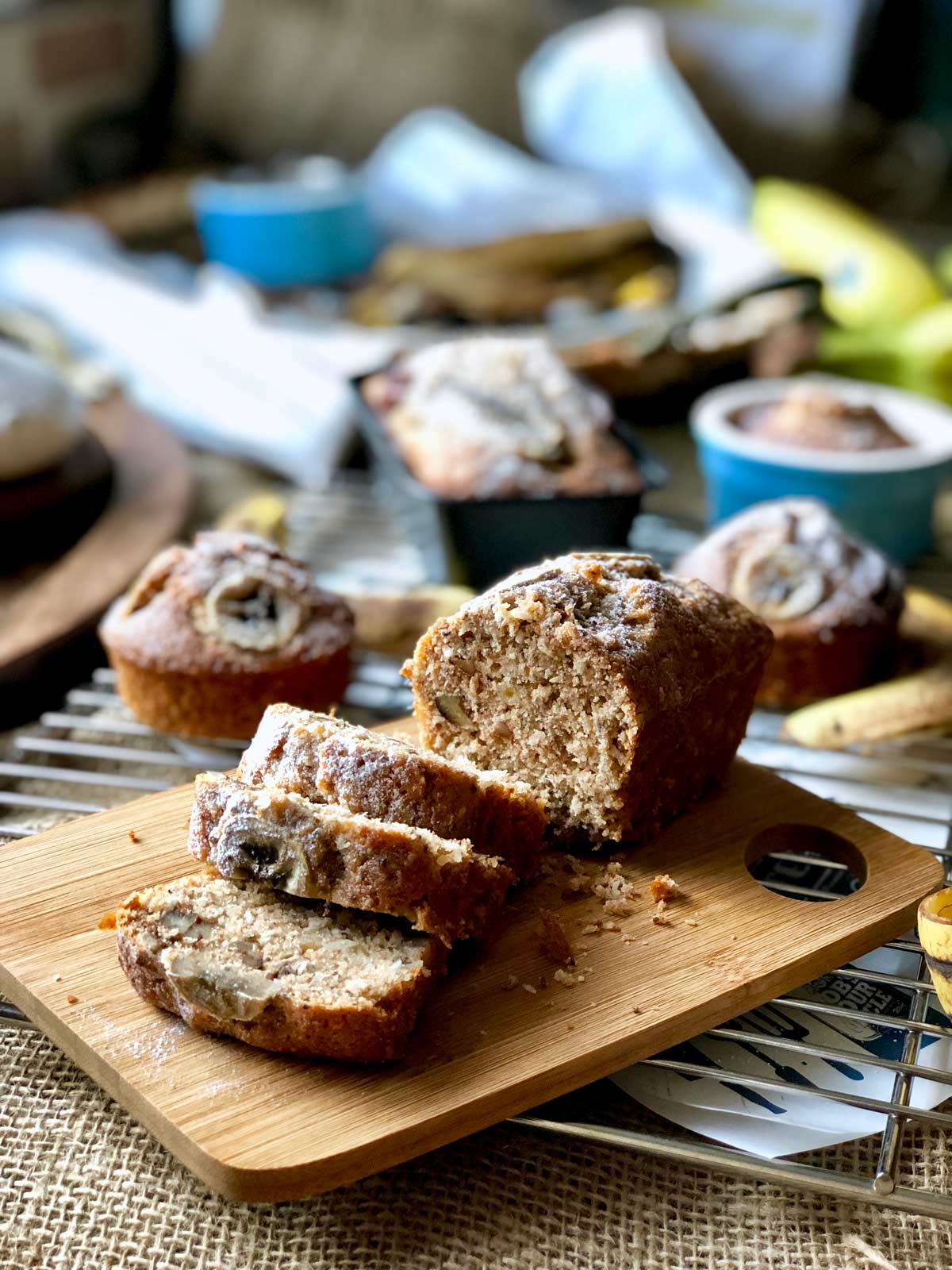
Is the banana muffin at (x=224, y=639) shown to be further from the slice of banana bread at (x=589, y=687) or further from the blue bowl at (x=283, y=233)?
the blue bowl at (x=283, y=233)

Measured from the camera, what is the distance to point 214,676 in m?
2.54

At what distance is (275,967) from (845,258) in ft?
13.6

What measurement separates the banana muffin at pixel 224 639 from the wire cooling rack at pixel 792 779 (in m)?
0.11

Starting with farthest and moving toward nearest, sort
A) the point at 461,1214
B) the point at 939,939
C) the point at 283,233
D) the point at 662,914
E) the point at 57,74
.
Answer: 1. the point at 57,74
2. the point at 283,233
3. the point at 662,914
4. the point at 939,939
5. the point at 461,1214

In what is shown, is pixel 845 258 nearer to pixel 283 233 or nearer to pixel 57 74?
pixel 283 233

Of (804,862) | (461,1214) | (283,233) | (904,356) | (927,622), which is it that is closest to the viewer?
(461,1214)

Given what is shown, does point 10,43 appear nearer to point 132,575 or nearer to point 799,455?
point 132,575

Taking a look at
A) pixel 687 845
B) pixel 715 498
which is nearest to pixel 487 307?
pixel 715 498

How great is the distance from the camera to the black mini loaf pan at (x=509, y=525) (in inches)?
119

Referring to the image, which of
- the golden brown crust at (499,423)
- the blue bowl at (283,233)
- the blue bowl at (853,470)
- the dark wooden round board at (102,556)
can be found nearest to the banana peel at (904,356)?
the blue bowl at (853,470)

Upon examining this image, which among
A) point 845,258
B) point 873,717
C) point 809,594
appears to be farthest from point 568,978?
point 845,258

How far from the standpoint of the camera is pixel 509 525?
3064mm

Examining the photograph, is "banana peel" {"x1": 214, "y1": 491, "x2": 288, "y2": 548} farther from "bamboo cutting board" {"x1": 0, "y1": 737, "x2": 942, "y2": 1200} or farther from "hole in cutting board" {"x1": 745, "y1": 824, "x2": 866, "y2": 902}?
"hole in cutting board" {"x1": 745, "y1": 824, "x2": 866, "y2": 902}

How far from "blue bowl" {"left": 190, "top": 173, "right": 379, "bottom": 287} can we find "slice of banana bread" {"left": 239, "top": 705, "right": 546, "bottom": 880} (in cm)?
325
